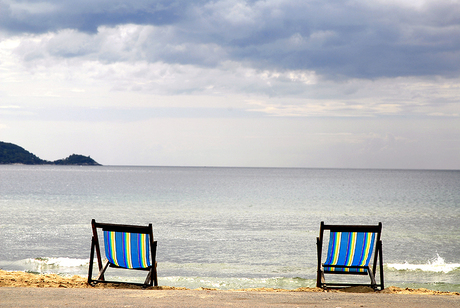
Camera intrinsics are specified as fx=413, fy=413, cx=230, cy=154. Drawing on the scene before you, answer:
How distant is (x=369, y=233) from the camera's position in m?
6.57

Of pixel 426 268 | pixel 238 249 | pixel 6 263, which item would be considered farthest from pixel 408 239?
pixel 6 263

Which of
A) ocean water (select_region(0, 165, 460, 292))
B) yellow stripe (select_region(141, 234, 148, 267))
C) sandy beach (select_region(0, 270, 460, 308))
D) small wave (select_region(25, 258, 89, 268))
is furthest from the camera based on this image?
small wave (select_region(25, 258, 89, 268))

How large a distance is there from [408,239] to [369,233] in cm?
1033

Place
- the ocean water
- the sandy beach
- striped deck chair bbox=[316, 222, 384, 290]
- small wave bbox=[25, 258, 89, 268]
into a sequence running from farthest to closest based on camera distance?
small wave bbox=[25, 258, 89, 268]
the ocean water
striped deck chair bbox=[316, 222, 384, 290]
the sandy beach

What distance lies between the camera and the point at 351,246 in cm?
667

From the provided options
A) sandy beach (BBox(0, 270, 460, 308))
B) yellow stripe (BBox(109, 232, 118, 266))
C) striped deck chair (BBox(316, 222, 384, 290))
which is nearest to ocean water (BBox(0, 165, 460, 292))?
striped deck chair (BBox(316, 222, 384, 290))

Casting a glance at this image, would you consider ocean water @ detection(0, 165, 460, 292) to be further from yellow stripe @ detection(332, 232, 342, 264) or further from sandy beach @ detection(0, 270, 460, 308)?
sandy beach @ detection(0, 270, 460, 308)

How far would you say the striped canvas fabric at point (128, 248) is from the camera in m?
6.48

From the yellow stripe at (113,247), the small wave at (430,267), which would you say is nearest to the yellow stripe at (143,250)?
the yellow stripe at (113,247)

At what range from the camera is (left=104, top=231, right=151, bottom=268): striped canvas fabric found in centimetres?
648

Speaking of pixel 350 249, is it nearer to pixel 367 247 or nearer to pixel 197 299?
pixel 367 247

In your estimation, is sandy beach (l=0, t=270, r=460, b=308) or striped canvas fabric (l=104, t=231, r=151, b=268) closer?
sandy beach (l=0, t=270, r=460, b=308)

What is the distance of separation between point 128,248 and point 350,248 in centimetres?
356

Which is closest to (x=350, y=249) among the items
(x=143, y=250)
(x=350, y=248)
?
(x=350, y=248)
